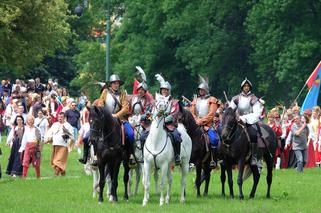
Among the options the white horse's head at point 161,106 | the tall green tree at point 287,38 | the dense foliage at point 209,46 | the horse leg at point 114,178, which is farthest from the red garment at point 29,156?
the tall green tree at point 287,38

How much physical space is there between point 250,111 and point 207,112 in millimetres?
1022

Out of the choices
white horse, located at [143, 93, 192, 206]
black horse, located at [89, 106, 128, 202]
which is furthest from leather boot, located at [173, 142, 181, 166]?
black horse, located at [89, 106, 128, 202]

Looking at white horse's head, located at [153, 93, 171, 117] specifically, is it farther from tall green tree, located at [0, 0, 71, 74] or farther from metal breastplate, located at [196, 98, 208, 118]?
tall green tree, located at [0, 0, 71, 74]

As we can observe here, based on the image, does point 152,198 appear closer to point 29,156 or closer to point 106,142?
point 106,142

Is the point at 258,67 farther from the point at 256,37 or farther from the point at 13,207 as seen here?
the point at 13,207

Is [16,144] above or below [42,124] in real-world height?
below

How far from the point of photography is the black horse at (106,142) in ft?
75.2

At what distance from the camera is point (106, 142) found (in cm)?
2334

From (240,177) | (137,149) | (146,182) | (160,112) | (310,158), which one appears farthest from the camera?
(310,158)

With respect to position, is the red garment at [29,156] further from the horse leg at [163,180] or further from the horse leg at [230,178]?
the horse leg at [163,180]

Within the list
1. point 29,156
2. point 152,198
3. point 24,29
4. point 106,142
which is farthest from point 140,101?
point 24,29

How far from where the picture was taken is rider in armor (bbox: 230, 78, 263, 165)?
81.8ft

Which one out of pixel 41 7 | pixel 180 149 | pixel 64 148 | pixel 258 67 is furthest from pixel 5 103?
pixel 180 149

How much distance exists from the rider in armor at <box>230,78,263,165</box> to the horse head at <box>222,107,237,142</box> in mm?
378
